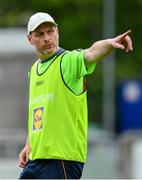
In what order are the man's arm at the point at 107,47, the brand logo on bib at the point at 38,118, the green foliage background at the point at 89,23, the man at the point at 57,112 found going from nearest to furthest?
the man's arm at the point at 107,47, the man at the point at 57,112, the brand logo on bib at the point at 38,118, the green foliage background at the point at 89,23

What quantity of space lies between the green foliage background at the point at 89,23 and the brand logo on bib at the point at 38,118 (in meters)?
31.8

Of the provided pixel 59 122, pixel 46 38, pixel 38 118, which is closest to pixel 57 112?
pixel 59 122

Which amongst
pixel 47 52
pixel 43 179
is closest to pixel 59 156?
pixel 43 179

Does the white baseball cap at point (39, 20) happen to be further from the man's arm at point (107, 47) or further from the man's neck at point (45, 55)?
the man's arm at point (107, 47)

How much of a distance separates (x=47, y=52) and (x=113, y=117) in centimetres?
3146

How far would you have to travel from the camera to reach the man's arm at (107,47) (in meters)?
8.42

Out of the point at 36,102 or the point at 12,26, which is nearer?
the point at 36,102

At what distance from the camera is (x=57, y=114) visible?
8930mm

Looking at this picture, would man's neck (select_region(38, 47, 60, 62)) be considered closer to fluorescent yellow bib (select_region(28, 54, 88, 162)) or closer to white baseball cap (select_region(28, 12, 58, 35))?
fluorescent yellow bib (select_region(28, 54, 88, 162))

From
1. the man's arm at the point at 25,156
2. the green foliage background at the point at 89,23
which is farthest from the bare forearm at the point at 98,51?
the green foliage background at the point at 89,23

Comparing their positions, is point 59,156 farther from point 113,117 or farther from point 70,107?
point 113,117

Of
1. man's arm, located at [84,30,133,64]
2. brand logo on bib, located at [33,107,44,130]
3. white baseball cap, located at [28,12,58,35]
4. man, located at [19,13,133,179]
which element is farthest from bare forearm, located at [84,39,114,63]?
brand logo on bib, located at [33,107,44,130]

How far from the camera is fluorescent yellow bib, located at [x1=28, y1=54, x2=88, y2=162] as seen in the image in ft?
Result: 29.2

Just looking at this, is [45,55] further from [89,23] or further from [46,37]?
[89,23]
